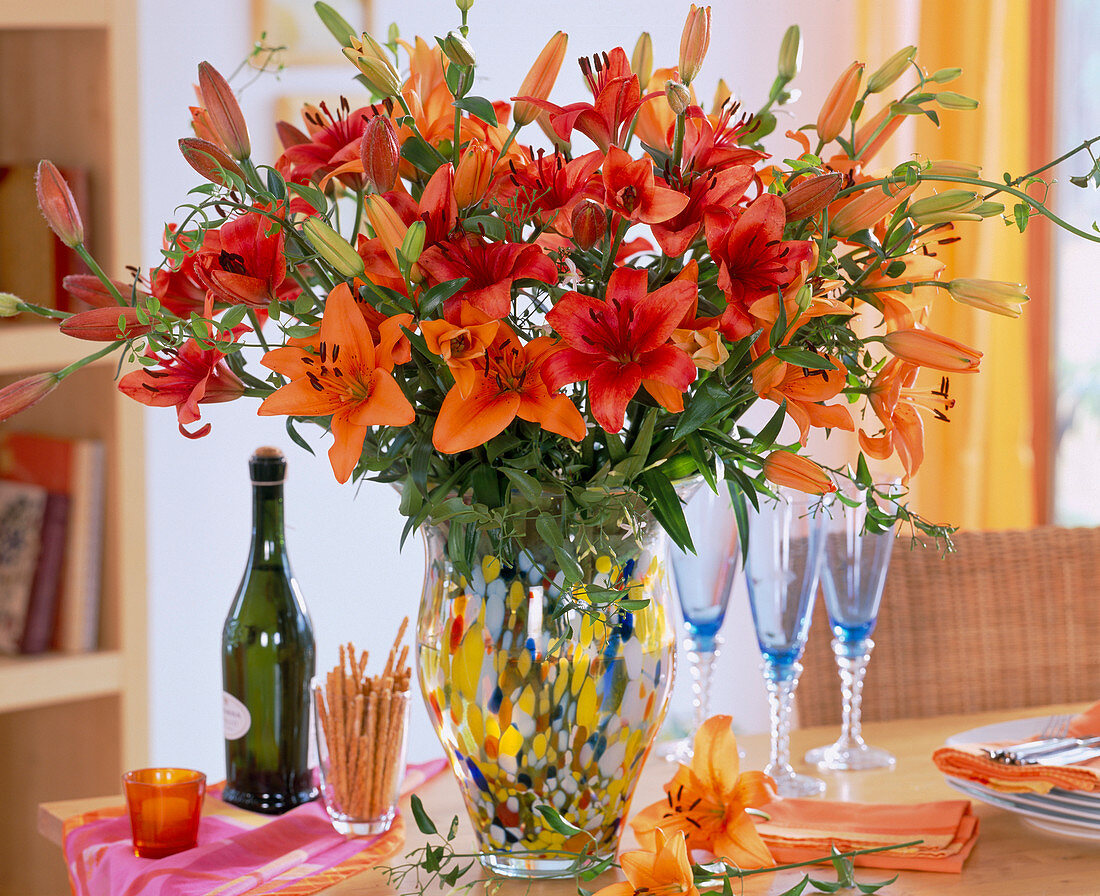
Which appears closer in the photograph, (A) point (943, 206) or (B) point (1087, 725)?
(A) point (943, 206)

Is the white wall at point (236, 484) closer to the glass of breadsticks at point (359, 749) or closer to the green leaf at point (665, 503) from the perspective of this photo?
the glass of breadsticks at point (359, 749)

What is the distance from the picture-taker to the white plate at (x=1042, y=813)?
3.22 ft

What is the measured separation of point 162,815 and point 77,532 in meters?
0.94

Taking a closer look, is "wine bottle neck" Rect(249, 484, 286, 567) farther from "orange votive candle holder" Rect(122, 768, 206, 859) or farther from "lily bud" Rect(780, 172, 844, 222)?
"lily bud" Rect(780, 172, 844, 222)

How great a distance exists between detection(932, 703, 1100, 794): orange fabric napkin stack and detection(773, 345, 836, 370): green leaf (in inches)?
18.3

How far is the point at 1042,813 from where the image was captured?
3.29ft

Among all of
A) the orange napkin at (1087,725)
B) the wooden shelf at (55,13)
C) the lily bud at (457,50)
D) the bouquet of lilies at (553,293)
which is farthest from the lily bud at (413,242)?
the wooden shelf at (55,13)

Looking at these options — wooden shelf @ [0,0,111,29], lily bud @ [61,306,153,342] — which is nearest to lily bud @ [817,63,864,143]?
lily bud @ [61,306,153,342]

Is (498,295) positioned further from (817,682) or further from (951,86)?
(951,86)

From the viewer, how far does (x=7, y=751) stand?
1978mm

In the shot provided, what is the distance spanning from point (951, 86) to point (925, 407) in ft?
5.92

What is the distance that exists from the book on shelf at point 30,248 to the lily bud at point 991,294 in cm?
133

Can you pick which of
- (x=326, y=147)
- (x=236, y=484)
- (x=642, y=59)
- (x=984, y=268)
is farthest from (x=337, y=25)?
(x=984, y=268)

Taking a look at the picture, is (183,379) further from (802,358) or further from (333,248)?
(802,358)
